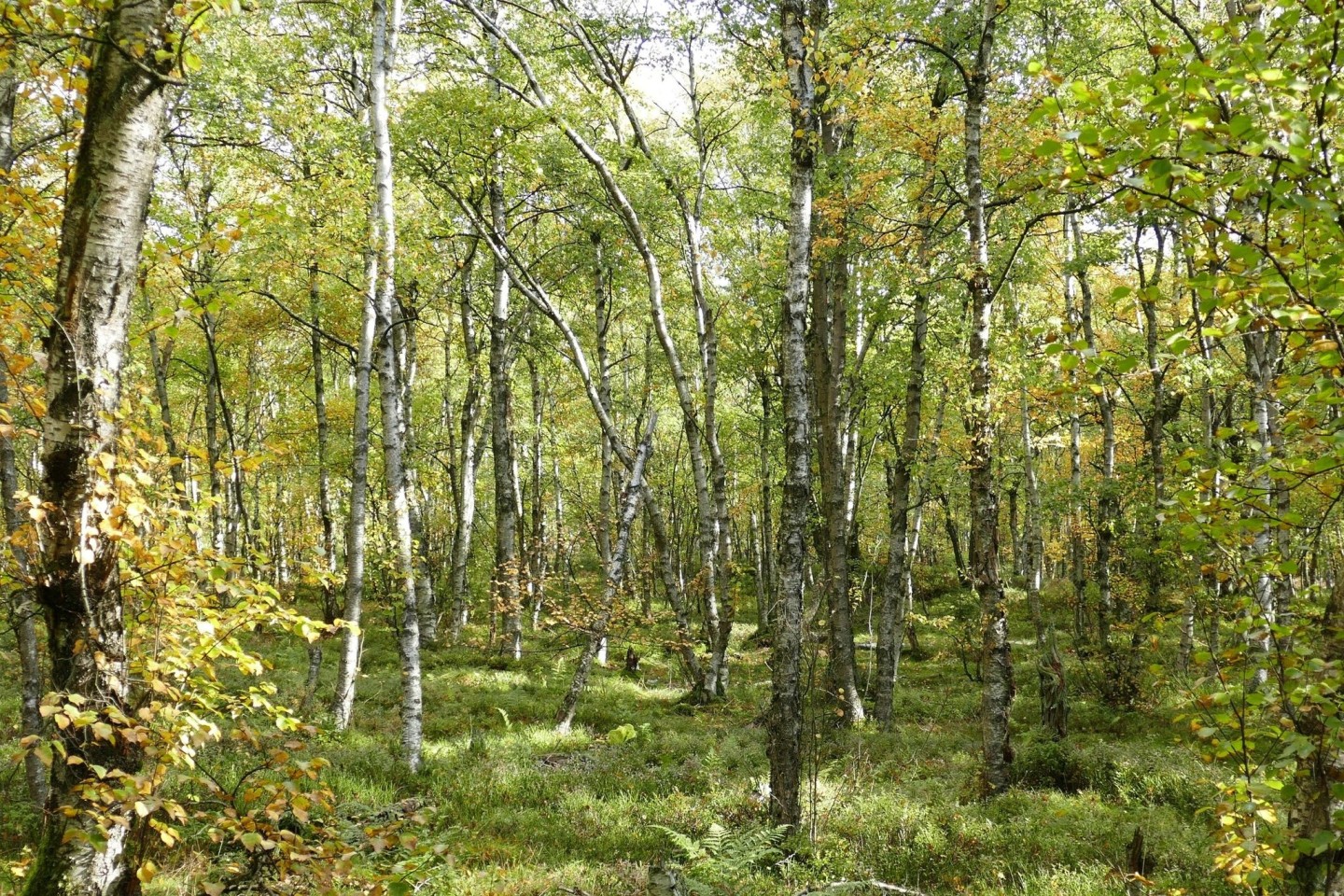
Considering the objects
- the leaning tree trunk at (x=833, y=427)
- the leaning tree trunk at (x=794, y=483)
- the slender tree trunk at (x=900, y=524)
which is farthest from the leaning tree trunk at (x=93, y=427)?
the slender tree trunk at (x=900, y=524)

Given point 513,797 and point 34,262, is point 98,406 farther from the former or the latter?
point 513,797

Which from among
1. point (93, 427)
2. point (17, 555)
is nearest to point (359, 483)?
point (17, 555)

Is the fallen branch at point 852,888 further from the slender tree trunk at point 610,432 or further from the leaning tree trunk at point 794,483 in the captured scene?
the slender tree trunk at point 610,432

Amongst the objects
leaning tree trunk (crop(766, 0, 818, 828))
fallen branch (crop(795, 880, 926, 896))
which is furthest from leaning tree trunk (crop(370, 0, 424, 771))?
fallen branch (crop(795, 880, 926, 896))

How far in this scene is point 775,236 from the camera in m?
21.9

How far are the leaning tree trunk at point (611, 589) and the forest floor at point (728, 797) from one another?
41 cm

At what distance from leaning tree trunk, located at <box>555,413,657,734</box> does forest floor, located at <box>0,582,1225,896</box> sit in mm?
414

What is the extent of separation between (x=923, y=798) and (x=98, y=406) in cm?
932

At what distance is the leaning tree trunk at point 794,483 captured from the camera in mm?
6723

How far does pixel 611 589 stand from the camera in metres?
12.2

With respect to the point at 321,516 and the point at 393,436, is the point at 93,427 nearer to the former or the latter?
the point at 393,436

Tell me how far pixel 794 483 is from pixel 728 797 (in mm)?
4035

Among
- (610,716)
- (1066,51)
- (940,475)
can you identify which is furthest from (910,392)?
(610,716)

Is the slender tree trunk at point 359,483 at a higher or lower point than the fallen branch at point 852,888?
higher
